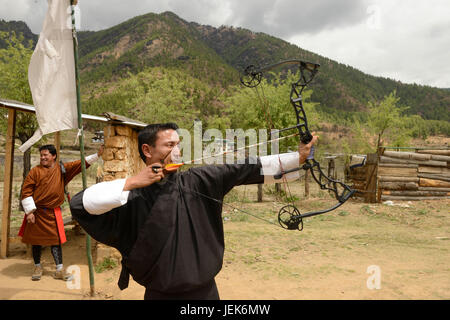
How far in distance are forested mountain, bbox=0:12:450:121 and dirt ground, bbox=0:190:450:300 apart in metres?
50.3

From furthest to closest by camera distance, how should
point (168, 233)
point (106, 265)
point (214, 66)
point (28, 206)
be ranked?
1. point (214, 66)
2. point (106, 265)
3. point (28, 206)
4. point (168, 233)

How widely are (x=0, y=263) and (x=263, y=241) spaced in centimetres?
581

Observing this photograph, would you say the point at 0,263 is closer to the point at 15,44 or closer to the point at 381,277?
the point at 381,277

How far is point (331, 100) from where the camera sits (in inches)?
3369

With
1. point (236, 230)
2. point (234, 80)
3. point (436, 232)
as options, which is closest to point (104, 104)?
point (234, 80)

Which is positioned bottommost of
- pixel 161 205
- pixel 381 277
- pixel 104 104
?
pixel 381 277

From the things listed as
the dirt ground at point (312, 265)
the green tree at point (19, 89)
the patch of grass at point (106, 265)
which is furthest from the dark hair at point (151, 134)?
the green tree at point (19, 89)

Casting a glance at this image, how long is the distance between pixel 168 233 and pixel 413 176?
13707mm

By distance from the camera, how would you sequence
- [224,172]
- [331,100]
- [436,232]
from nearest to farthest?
[224,172] < [436,232] < [331,100]

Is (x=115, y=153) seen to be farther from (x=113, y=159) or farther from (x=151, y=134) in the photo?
(x=151, y=134)

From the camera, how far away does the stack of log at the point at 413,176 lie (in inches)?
474

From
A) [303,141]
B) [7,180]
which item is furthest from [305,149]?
[7,180]

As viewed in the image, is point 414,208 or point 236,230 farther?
point 414,208

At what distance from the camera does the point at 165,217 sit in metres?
1.64
